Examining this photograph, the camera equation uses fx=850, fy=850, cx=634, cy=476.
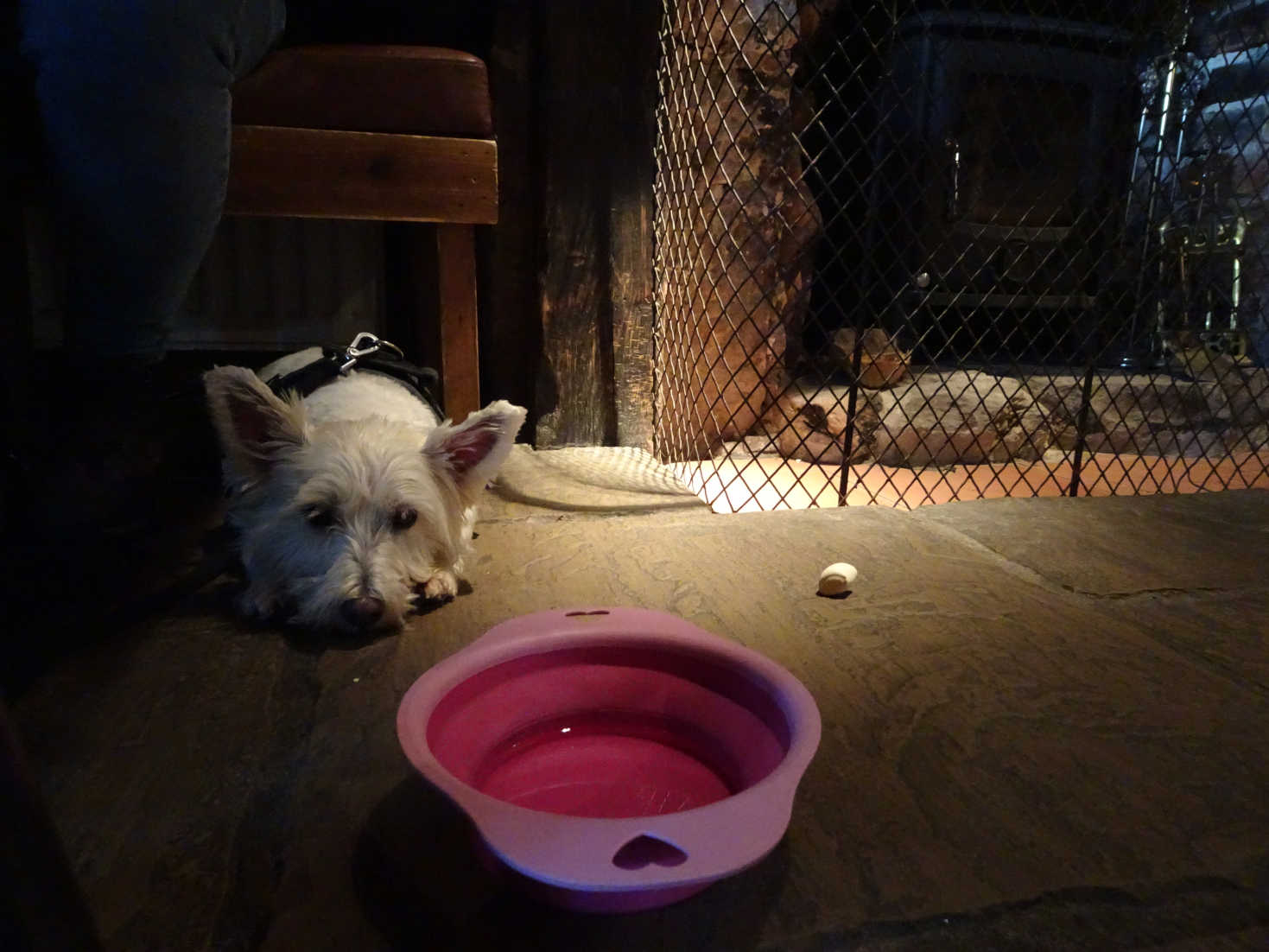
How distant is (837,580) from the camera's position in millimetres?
1640

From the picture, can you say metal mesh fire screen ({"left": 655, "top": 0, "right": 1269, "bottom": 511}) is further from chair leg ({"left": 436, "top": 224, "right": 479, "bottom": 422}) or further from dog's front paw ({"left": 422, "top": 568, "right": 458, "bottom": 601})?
dog's front paw ({"left": 422, "top": 568, "right": 458, "bottom": 601})

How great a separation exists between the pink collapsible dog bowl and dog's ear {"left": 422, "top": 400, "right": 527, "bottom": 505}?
0.63 metres

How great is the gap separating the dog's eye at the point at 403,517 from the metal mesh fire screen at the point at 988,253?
2.20 meters

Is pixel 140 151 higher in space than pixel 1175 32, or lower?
lower

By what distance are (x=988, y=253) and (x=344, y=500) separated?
4.54 metres

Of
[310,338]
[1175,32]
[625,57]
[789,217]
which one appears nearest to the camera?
[625,57]

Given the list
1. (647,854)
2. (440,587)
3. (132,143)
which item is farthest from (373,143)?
(647,854)

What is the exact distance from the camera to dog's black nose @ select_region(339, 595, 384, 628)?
56.3 inches

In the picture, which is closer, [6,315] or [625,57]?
[6,315]

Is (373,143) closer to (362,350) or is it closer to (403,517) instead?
(362,350)

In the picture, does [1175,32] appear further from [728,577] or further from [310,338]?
[310,338]

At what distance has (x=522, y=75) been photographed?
2797 millimetres

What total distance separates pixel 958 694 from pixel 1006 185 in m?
4.41

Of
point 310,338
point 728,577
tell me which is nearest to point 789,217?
point 310,338
